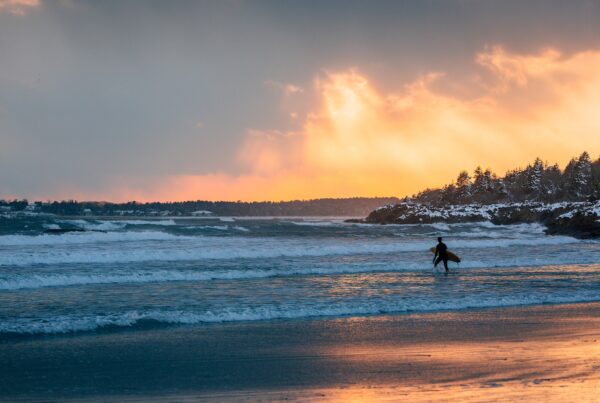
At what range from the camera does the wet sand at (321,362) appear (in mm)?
7855

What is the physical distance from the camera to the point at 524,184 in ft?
382

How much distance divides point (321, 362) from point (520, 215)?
239 ft

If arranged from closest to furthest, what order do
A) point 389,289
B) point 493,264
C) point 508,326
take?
point 508,326, point 389,289, point 493,264

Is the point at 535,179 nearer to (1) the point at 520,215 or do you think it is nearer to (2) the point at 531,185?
(2) the point at 531,185

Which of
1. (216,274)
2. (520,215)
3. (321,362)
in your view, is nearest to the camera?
(321,362)

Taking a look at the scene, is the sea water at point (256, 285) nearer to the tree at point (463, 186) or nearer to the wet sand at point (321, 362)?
the wet sand at point (321, 362)

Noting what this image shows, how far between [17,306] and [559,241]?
131ft

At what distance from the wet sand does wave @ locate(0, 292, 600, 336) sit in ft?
1.88

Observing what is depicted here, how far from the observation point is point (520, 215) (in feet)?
251

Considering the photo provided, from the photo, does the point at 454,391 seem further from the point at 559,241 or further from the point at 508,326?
the point at 559,241

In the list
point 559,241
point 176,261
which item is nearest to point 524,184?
point 559,241

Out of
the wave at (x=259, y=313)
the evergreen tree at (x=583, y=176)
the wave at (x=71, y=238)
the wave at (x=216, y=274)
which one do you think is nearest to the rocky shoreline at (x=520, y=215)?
the evergreen tree at (x=583, y=176)

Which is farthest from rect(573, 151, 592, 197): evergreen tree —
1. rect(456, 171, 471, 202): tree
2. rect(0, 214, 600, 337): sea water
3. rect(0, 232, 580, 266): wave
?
rect(0, 214, 600, 337): sea water

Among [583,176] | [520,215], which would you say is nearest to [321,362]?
[520,215]
